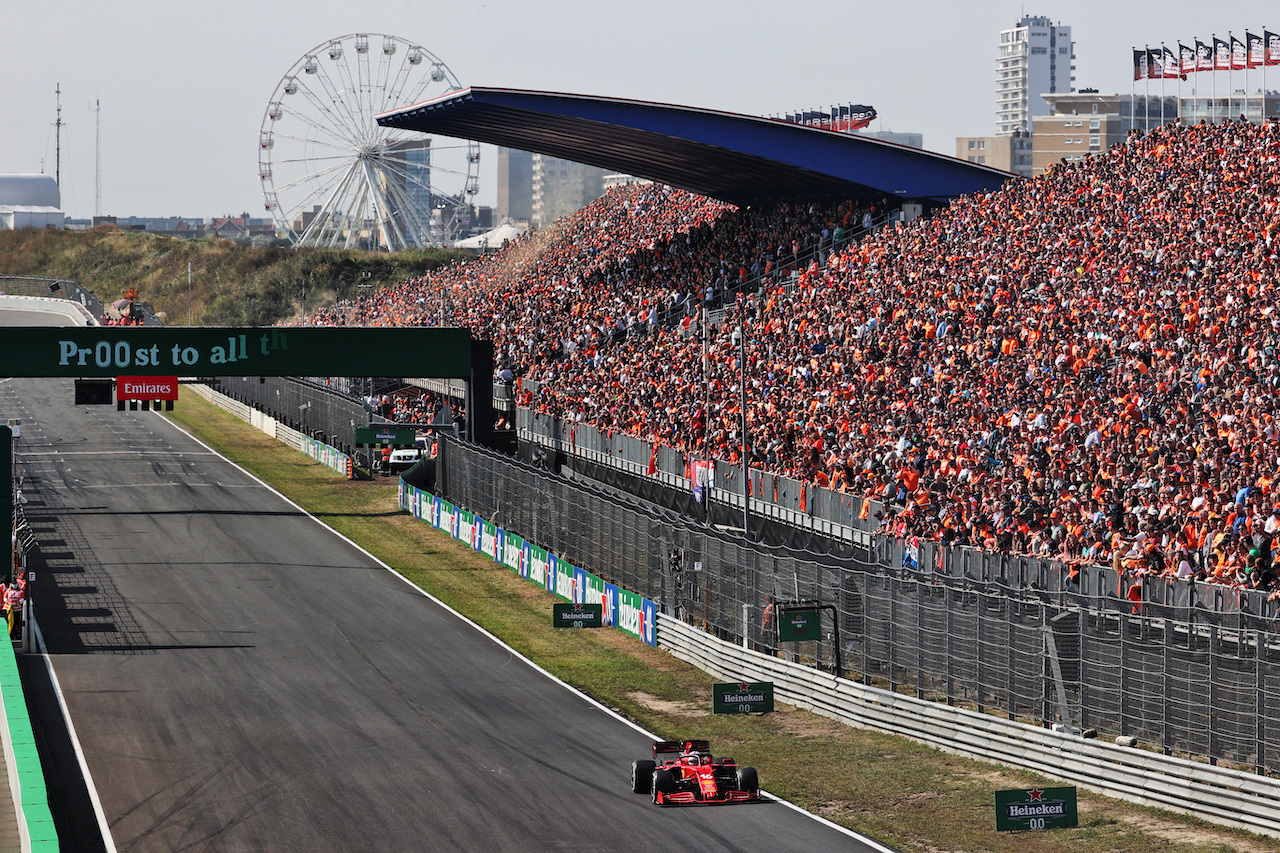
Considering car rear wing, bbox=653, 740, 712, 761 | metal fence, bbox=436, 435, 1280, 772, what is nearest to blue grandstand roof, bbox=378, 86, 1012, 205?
metal fence, bbox=436, 435, 1280, 772

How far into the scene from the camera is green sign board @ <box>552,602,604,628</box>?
33.1 meters

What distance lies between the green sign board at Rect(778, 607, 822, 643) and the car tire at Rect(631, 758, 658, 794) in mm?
4967

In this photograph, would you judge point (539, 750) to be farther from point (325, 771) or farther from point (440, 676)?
point (440, 676)

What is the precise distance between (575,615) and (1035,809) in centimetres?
1568

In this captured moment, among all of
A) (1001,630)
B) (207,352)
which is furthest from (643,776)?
(207,352)

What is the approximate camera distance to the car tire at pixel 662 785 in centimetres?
2105

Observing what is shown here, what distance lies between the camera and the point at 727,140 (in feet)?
191

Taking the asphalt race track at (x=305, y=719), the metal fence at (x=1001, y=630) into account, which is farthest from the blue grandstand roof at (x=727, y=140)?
the metal fence at (x=1001, y=630)

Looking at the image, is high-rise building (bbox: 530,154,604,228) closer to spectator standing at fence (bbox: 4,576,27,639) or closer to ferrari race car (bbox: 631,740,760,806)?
spectator standing at fence (bbox: 4,576,27,639)

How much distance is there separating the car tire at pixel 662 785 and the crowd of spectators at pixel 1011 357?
25.8 ft

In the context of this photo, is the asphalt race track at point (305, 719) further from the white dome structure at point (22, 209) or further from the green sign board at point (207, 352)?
the white dome structure at point (22, 209)

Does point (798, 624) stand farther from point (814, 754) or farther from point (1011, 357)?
point (1011, 357)

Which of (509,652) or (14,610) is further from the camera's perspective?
(509,652)

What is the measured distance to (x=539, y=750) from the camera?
24.7m
